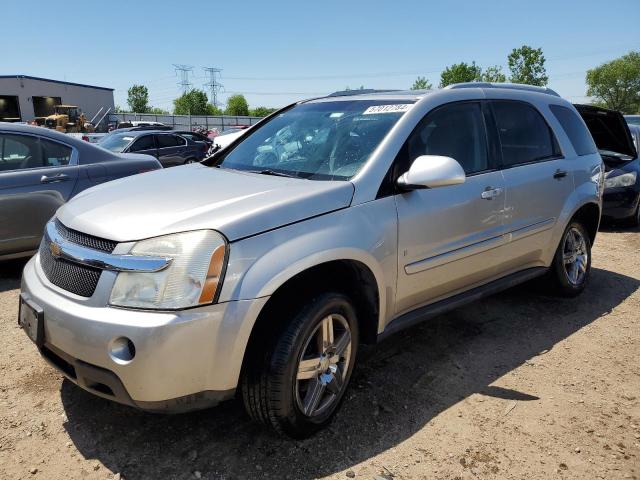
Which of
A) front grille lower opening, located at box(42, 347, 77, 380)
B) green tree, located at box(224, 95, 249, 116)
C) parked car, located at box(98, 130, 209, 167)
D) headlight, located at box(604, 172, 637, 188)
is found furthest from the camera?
green tree, located at box(224, 95, 249, 116)

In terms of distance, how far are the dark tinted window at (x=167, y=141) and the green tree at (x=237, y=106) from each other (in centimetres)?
8251

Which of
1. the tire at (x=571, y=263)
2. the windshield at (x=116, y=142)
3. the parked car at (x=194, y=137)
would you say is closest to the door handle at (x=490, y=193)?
the tire at (x=571, y=263)

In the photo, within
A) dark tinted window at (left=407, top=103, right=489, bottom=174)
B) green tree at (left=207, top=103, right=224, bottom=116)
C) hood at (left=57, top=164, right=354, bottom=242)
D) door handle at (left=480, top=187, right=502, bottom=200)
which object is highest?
dark tinted window at (left=407, top=103, right=489, bottom=174)

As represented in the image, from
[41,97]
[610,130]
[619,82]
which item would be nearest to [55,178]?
[610,130]

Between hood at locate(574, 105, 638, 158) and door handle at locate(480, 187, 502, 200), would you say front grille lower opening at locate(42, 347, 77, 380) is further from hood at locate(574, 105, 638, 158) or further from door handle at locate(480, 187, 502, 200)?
hood at locate(574, 105, 638, 158)

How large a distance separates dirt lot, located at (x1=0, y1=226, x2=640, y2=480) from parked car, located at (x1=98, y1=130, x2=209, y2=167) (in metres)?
10.3

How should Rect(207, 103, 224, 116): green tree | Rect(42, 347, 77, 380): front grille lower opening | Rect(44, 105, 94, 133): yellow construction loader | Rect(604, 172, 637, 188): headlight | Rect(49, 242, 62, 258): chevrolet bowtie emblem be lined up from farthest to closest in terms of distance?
Rect(207, 103, 224, 116): green tree → Rect(44, 105, 94, 133): yellow construction loader → Rect(604, 172, 637, 188): headlight → Rect(49, 242, 62, 258): chevrolet bowtie emblem → Rect(42, 347, 77, 380): front grille lower opening

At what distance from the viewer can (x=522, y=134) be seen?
3941mm

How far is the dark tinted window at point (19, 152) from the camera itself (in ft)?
16.2

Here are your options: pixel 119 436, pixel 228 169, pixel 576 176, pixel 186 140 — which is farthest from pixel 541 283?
pixel 186 140

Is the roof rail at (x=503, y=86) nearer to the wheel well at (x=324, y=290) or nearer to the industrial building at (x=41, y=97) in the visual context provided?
the wheel well at (x=324, y=290)

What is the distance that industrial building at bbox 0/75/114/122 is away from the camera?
49.5m

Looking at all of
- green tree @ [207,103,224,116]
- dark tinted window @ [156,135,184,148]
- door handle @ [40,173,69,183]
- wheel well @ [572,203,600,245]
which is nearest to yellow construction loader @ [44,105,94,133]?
dark tinted window @ [156,135,184,148]

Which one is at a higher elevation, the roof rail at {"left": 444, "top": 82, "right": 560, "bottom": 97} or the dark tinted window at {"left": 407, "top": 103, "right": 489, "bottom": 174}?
the roof rail at {"left": 444, "top": 82, "right": 560, "bottom": 97}
